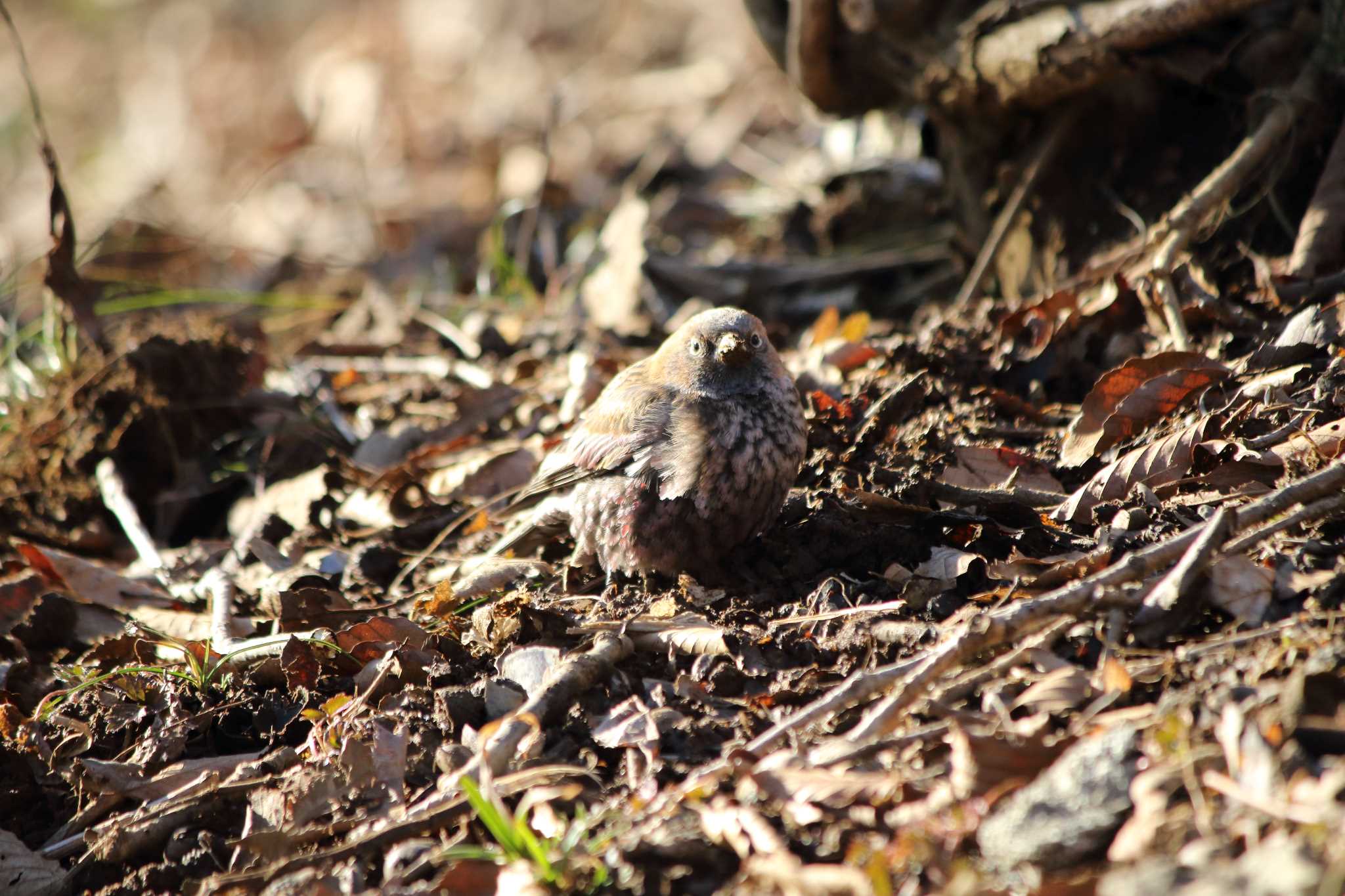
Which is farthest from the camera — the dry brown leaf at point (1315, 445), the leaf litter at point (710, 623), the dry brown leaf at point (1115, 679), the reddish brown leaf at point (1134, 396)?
the reddish brown leaf at point (1134, 396)

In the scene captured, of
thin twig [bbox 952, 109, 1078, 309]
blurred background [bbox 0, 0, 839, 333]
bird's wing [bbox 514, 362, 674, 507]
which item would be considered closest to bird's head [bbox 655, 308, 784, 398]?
bird's wing [bbox 514, 362, 674, 507]

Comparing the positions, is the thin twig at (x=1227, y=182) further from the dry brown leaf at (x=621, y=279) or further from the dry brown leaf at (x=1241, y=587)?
the dry brown leaf at (x=621, y=279)

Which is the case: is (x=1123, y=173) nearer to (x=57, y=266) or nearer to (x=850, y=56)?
(x=850, y=56)

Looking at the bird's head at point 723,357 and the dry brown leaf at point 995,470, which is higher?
the bird's head at point 723,357

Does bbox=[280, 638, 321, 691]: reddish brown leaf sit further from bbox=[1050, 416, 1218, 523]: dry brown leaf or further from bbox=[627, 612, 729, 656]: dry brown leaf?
bbox=[1050, 416, 1218, 523]: dry brown leaf

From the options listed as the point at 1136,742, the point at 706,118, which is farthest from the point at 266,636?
the point at 706,118

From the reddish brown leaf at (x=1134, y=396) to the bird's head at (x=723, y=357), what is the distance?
944mm

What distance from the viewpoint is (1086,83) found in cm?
418

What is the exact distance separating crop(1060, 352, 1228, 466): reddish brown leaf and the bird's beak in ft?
3.33

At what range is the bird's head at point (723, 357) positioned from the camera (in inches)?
145

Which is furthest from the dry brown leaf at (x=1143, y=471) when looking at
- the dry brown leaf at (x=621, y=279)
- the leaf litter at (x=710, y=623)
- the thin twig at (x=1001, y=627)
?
the dry brown leaf at (x=621, y=279)

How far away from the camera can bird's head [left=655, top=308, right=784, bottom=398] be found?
12.1ft

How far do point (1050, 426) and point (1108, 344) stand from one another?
464mm

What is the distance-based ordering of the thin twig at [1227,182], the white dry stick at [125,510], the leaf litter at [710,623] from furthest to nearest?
the white dry stick at [125,510] < the thin twig at [1227,182] < the leaf litter at [710,623]
